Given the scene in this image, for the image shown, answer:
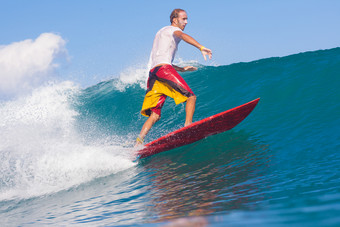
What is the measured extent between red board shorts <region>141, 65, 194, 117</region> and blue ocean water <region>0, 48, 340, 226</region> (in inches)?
31.7

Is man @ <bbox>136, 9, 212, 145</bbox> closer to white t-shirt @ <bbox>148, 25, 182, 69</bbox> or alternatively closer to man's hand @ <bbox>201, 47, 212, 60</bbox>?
white t-shirt @ <bbox>148, 25, 182, 69</bbox>

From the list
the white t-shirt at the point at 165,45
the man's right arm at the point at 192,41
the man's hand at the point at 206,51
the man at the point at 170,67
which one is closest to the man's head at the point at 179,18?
the man at the point at 170,67

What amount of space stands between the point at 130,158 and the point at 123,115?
4.44 metres

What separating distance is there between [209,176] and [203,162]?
800 mm

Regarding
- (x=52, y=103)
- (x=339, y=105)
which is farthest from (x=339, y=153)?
(x=52, y=103)

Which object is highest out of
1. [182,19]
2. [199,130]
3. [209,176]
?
[182,19]

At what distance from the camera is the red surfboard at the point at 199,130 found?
16.7 ft

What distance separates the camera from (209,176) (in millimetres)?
3506

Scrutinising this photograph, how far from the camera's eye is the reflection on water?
2.44m

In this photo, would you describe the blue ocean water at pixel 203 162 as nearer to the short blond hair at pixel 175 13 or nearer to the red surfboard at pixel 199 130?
the red surfboard at pixel 199 130

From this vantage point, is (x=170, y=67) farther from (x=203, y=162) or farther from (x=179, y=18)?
(x=203, y=162)

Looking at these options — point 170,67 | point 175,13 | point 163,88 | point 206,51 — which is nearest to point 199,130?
point 163,88

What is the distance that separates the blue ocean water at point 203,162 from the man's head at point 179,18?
1900 mm

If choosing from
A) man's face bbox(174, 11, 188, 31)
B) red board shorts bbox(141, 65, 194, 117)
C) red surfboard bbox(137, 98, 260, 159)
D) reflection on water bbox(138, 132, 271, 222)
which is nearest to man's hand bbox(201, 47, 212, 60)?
red board shorts bbox(141, 65, 194, 117)
